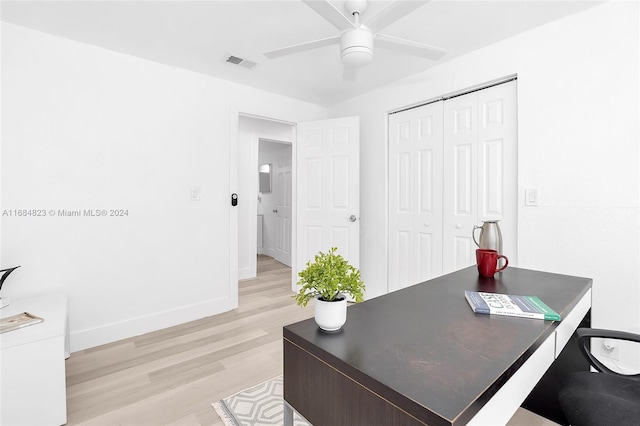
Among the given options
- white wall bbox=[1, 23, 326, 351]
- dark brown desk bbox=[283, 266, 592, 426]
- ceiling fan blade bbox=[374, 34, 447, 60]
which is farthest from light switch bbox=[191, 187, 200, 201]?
dark brown desk bbox=[283, 266, 592, 426]

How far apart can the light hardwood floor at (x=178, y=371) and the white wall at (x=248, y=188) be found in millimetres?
1530

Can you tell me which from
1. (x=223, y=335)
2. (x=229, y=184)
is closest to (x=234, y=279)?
(x=223, y=335)

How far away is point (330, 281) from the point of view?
0.92m

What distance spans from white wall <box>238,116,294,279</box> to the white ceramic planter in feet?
12.6

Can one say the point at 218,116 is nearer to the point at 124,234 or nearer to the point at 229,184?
the point at 229,184

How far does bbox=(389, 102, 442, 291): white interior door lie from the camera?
292 cm

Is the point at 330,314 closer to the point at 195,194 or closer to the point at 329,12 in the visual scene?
the point at 329,12

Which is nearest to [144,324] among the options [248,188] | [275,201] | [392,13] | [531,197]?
[248,188]

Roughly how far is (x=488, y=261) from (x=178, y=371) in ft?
6.95

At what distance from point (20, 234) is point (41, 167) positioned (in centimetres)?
51

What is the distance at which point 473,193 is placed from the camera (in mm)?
2633

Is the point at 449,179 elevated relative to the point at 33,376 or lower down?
elevated

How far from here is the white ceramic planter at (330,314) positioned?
93 cm

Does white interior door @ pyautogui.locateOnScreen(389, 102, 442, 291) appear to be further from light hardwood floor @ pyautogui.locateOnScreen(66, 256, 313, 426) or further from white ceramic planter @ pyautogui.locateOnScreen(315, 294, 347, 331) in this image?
white ceramic planter @ pyautogui.locateOnScreen(315, 294, 347, 331)
